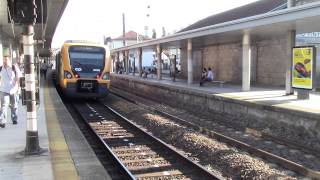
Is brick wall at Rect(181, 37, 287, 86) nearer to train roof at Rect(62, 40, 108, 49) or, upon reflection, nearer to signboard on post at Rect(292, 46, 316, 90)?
signboard on post at Rect(292, 46, 316, 90)

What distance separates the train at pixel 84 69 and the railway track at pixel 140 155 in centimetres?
484

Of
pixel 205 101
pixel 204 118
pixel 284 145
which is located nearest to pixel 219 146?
pixel 284 145

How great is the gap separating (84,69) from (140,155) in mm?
10879

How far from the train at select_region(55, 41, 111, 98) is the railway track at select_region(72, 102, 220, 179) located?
190 inches

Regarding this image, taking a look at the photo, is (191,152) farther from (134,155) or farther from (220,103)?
(220,103)

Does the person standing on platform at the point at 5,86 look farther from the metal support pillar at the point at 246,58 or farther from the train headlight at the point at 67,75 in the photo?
the metal support pillar at the point at 246,58

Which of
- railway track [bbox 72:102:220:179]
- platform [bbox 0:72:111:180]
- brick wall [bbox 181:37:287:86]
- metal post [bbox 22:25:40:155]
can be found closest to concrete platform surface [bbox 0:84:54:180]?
platform [bbox 0:72:111:180]

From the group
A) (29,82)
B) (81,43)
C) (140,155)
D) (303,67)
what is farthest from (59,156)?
(81,43)

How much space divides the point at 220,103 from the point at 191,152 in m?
7.71

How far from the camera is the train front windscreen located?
19.4 metres

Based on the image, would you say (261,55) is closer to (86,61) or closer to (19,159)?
(86,61)

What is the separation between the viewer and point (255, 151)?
950 centimetres

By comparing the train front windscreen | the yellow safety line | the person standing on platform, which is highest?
the train front windscreen

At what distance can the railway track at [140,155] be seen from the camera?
7.65 metres
